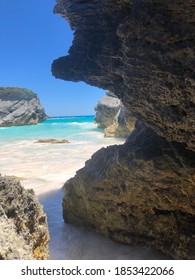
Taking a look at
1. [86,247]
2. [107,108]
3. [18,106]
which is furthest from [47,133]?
[86,247]

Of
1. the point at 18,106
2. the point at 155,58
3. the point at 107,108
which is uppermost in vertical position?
the point at 155,58

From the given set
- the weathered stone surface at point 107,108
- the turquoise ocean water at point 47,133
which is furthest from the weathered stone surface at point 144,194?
the weathered stone surface at point 107,108

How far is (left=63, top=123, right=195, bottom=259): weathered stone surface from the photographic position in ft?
14.7

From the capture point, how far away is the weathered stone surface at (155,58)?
11.9 ft

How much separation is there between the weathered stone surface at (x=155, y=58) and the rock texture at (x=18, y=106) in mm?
54503

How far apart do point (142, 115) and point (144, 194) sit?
4.48 ft

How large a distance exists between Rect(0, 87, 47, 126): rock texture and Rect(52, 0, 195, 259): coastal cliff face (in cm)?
5367

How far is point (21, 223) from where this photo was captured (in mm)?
2980

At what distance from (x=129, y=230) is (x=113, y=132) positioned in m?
21.6

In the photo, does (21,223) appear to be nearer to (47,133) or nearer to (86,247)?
(86,247)

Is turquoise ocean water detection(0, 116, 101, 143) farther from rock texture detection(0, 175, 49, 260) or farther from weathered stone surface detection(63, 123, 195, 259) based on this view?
rock texture detection(0, 175, 49, 260)

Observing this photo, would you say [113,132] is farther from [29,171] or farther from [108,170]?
[108,170]

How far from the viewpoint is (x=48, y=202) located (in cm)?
771

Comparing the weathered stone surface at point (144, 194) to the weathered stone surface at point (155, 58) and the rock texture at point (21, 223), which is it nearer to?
the weathered stone surface at point (155, 58)
